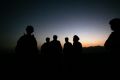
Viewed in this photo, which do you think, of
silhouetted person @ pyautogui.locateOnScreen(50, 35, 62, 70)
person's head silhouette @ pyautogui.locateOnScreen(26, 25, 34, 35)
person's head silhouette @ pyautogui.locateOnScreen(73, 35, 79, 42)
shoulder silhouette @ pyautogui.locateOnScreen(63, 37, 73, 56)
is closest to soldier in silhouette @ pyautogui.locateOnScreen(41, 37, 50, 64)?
silhouetted person @ pyautogui.locateOnScreen(50, 35, 62, 70)

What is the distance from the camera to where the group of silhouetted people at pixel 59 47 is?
4369mm

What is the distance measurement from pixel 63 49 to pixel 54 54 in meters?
0.73

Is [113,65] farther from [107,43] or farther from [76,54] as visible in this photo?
[76,54]

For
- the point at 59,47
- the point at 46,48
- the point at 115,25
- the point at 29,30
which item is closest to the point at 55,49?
the point at 59,47

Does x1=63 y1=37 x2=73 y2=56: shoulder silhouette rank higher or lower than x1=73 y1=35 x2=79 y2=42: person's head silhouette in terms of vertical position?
lower

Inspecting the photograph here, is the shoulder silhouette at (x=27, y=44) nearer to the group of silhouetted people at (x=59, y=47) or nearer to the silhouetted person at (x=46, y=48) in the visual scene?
the group of silhouetted people at (x=59, y=47)

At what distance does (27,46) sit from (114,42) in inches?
122

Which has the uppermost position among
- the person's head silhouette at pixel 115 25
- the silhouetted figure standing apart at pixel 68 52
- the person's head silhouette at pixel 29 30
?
the person's head silhouette at pixel 29 30

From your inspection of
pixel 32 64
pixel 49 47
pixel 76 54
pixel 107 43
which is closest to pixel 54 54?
pixel 49 47

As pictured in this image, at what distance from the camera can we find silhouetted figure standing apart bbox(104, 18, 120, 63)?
4.32 meters

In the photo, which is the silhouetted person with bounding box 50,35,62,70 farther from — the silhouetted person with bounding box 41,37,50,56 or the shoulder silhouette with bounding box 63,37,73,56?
the silhouetted person with bounding box 41,37,50,56

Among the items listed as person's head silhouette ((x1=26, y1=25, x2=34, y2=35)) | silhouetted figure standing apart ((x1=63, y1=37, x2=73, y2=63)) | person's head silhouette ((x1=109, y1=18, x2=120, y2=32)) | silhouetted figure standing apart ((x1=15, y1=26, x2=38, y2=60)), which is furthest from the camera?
silhouetted figure standing apart ((x1=63, y1=37, x2=73, y2=63))

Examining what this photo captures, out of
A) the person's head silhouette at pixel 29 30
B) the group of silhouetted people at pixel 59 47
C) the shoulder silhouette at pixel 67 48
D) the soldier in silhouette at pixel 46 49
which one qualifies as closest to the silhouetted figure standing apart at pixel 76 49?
the group of silhouetted people at pixel 59 47

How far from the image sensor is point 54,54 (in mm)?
11570
